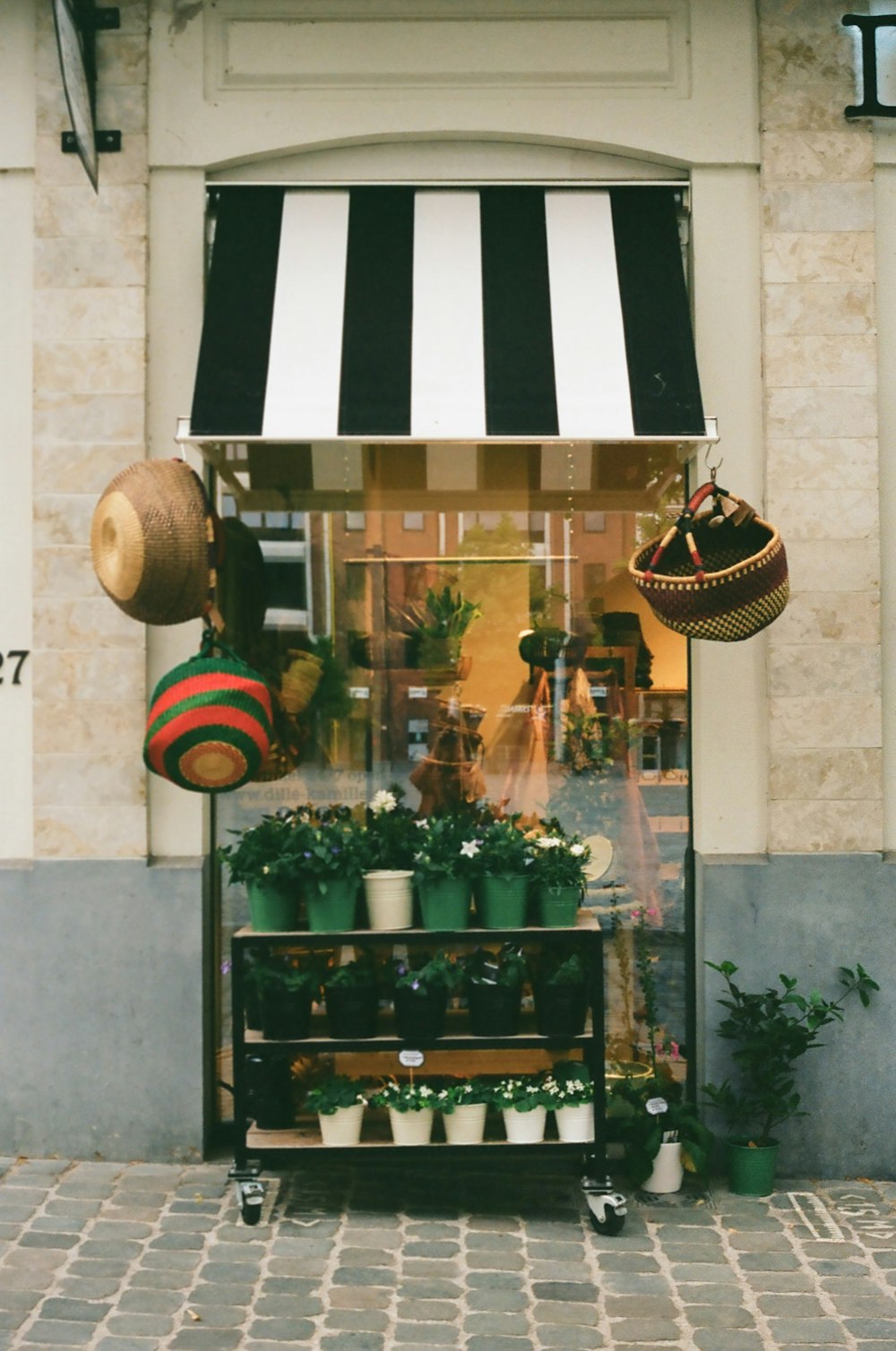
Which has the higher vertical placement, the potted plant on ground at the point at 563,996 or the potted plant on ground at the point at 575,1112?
the potted plant on ground at the point at 563,996

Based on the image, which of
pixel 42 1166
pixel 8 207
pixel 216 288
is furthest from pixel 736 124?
pixel 42 1166

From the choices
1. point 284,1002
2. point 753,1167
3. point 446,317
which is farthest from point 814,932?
point 446,317

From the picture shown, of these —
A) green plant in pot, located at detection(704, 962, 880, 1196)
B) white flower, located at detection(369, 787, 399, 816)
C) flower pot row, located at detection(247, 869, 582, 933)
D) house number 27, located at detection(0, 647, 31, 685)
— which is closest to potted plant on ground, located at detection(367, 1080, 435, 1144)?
flower pot row, located at detection(247, 869, 582, 933)

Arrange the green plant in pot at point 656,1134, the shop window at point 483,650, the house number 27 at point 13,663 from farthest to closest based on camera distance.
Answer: the shop window at point 483,650 < the house number 27 at point 13,663 < the green plant in pot at point 656,1134

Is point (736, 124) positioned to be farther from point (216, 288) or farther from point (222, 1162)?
point (222, 1162)

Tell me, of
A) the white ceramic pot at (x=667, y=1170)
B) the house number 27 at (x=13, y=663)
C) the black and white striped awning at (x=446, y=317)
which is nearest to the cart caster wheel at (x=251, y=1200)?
the white ceramic pot at (x=667, y=1170)

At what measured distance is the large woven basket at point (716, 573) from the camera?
180 inches

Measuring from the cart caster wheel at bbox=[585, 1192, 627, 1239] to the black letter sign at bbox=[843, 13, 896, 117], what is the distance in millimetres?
4756

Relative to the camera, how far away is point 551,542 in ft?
19.2

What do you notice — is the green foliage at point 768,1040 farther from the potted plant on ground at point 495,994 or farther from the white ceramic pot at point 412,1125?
the white ceramic pot at point 412,1125

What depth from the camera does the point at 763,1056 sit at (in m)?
5.12

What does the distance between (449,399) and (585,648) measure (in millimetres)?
1455

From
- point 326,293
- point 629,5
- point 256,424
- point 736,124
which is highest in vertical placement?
point 629,5

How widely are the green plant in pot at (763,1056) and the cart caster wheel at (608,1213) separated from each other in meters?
0.70
